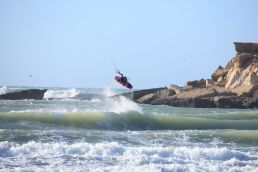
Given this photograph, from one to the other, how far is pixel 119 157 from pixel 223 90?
35.1 metres

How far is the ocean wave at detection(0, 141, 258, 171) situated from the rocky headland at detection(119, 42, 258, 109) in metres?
29.7

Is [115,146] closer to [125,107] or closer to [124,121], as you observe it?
[124,121]

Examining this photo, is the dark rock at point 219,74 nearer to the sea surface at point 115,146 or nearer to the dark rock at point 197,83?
the dark rock at point 197,83

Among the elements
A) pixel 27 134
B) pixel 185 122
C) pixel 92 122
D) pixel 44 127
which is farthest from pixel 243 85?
pixel 27 134

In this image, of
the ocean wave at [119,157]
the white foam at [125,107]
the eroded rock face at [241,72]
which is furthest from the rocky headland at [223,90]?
the ocean wave at [119,157]

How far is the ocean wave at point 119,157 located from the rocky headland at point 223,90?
97.6 feet

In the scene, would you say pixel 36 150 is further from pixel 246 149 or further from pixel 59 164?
pixel 246 149

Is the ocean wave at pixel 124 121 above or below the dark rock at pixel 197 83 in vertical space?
below

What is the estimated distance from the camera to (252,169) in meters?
17.8

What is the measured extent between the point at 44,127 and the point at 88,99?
142ft

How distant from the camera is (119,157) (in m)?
19.0

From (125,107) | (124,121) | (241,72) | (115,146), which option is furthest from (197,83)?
(115,146)

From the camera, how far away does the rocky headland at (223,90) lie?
167ft

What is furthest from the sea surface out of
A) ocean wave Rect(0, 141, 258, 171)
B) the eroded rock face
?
the eroded rock face
